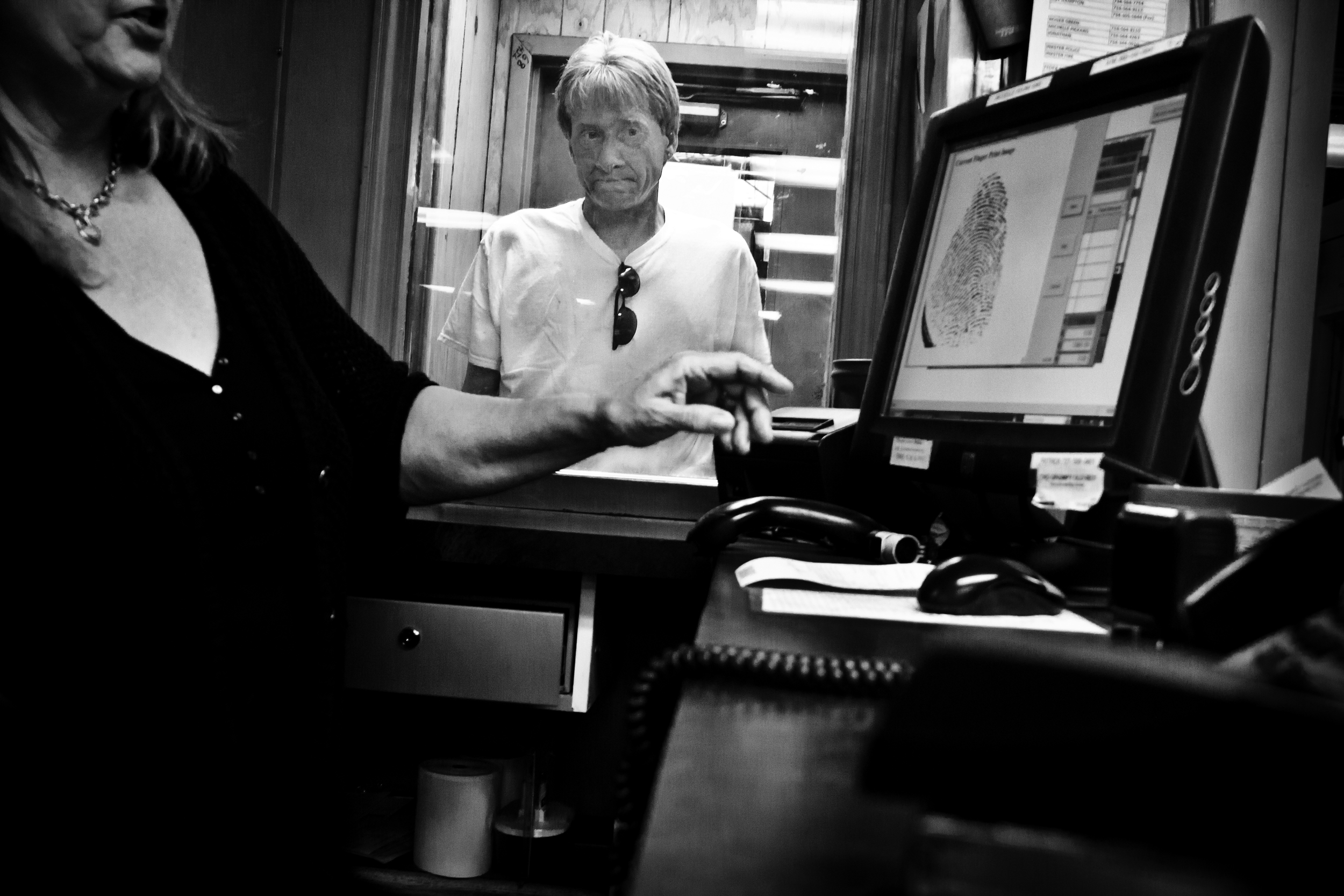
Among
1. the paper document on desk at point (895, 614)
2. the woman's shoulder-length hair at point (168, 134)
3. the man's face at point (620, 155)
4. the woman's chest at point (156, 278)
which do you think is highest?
the man's face at point (620, 155)

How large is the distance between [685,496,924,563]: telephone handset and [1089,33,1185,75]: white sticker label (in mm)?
471

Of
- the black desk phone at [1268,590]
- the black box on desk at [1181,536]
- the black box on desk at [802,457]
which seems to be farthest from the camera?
the black box on desk at [802,457]

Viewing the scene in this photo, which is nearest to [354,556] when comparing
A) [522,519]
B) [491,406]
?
[522,519]

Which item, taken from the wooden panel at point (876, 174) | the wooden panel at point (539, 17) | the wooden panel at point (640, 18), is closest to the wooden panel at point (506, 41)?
the wooden panel at point (539, 17)

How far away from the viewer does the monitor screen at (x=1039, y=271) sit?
0.82 m

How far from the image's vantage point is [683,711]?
0.44m

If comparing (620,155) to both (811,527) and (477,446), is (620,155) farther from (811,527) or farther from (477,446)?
(811,527)

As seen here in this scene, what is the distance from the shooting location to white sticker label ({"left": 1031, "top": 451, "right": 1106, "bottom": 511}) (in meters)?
0.80

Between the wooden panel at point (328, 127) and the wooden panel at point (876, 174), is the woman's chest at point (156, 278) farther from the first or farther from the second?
the wooden panel at point (876, 174)

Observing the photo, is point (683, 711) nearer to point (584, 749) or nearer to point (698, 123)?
point (584, 749)

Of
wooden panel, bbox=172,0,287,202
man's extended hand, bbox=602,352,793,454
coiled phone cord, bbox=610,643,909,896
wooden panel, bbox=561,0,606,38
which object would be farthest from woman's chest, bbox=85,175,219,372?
wooden panel, bbox=561,0,606,38

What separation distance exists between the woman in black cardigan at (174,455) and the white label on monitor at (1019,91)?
361mm

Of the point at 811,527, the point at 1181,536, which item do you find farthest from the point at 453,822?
the point at 1181,536

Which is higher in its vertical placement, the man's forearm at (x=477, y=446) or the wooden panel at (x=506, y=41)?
the wooden panel at (x=506, y=41)
